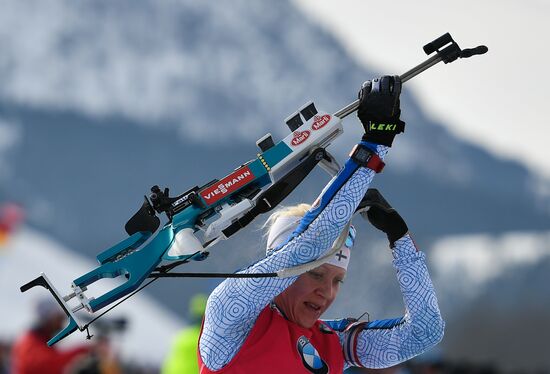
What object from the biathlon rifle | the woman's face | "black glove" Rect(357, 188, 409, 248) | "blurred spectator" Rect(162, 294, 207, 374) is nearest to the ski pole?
the biathlon rifle

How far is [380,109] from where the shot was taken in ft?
19.1

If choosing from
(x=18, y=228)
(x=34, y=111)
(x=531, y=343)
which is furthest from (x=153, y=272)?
(x=34, y=111)

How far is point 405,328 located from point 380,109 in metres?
1.32

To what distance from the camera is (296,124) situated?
6066 millimetres

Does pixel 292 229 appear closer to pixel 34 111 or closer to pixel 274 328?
pixel 274 328

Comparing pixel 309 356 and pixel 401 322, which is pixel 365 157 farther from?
pixel 401 322

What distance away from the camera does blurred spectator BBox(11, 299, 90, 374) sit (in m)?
11.9

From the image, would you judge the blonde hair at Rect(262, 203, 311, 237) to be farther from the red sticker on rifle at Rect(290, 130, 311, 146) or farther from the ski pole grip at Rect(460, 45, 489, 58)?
the ski pole grip at Rect(460, 45, 489, 58)

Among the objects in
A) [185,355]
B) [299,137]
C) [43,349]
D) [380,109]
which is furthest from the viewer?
[43,349]

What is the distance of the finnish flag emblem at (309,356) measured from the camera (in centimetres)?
630

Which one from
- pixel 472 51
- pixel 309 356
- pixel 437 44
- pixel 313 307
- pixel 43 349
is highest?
pixel 437 44

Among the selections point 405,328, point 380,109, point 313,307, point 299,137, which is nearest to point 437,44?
point 380,109

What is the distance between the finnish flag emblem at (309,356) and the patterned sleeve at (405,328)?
0.46 meters

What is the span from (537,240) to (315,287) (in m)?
64.2
